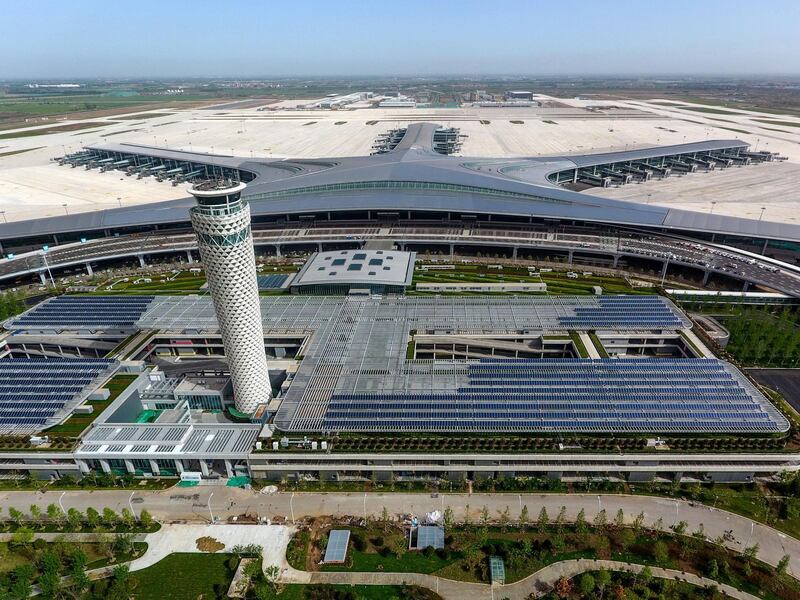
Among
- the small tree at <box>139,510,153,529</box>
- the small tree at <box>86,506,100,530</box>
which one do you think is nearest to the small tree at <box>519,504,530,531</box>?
the small tree at <box>139,510,153,529</box>

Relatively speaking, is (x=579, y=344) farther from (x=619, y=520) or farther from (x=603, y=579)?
(x=603, y=579)

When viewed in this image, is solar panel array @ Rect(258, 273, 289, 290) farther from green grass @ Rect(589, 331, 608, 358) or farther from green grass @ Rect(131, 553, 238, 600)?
green grass @ Rect(589, 331, 608, 358)

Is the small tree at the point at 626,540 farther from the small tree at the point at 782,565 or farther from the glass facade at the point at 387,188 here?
the glass facade at the point at 387,188

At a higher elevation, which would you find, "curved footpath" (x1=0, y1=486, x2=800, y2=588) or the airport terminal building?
the airport terminal building

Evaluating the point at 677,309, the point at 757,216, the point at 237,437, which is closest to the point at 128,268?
the point at 237,437

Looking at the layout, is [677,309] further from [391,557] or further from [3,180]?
[3,180]

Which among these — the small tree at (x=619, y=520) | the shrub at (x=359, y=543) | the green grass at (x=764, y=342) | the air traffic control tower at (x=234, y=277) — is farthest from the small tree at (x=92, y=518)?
the green grass at (x=764, y=342)

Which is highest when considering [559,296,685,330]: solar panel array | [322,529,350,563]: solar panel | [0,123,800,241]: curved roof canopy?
[0,123,800,241]: curved roof canopy
